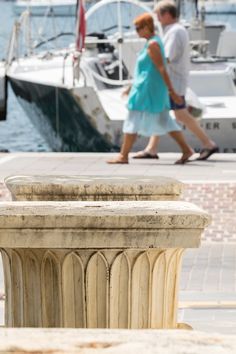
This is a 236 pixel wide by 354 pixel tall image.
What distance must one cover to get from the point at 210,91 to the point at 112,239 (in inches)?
825

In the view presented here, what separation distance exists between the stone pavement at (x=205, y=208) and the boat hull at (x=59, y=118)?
6.82m

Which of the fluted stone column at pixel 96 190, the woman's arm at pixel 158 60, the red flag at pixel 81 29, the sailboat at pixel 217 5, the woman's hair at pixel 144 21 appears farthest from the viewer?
the sailboat at pixel 217 5

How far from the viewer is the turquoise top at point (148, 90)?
14844mm

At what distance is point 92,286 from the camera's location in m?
5.54

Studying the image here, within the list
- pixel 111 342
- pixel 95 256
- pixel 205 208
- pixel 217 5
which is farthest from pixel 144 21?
pixel 217 5

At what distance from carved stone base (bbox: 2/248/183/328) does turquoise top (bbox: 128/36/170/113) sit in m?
9.25

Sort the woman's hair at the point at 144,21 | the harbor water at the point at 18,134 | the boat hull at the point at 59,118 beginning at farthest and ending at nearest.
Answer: the harbor water at the point at 18,134 → the boat hull at the point at 59,118 → the woman's hair at the point at 144,21

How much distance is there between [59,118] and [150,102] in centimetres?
1040

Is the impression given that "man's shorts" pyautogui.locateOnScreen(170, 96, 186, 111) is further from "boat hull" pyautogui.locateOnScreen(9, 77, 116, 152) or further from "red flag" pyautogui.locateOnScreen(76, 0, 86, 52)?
"red flag" pyautogui.locateOnScreen(76, 0, 86, 52)

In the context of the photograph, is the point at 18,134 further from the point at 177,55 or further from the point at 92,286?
the point at 92,286

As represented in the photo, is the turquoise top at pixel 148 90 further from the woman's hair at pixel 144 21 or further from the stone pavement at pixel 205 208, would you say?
the stone pavement at pixel 205 208

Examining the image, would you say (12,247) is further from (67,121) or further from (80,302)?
(67,121)

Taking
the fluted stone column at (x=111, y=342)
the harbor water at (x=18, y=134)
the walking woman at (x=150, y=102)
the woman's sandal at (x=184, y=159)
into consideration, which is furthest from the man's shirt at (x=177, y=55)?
the harbor water at (x=18, y=134)

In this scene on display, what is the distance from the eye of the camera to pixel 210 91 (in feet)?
86.2
